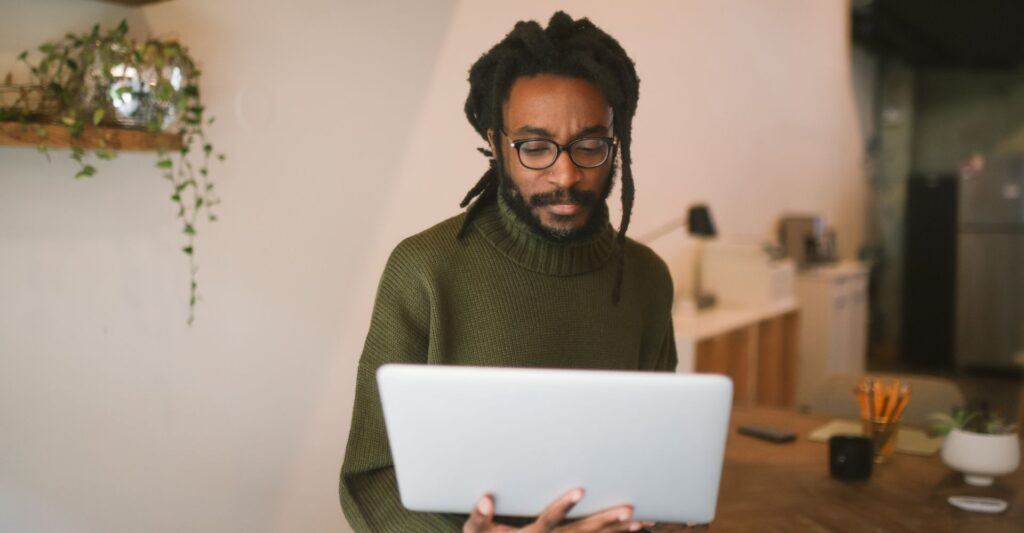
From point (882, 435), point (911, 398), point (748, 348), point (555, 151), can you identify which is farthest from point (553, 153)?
point (748, 348)

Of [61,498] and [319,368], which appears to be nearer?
[61,498]

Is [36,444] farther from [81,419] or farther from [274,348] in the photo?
[274,348]

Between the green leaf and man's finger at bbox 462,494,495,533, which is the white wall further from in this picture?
man's finger at bbox 462,494,495,533

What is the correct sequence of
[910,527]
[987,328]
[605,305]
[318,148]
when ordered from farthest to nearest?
[987,328]
[318,148]
[910,527]
[605,305]

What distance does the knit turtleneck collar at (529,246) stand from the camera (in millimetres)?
1567

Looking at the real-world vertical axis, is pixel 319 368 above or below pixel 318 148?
below

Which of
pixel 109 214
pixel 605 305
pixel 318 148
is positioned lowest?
pixel 605 305

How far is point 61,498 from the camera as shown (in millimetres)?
1991

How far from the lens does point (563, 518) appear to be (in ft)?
4.29

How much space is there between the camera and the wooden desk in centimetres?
193

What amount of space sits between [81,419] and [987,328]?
→ 25.3ft

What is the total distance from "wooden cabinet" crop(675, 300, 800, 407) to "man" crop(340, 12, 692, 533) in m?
2.44

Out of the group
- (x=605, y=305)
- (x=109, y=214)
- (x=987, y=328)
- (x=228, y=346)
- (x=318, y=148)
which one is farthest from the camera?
(x=987, y=328)

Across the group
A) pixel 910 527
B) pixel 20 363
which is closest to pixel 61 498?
pixel 20 363
